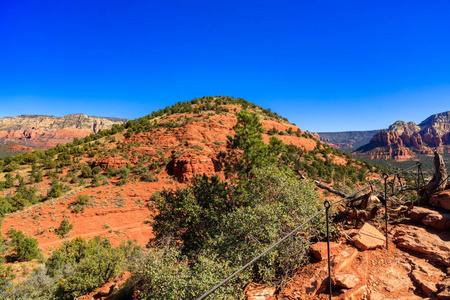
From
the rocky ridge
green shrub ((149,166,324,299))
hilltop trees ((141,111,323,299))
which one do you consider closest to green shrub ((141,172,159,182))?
hilltop trees ((141,111,323,299))

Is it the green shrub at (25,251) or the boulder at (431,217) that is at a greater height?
the boulder at (431,217)

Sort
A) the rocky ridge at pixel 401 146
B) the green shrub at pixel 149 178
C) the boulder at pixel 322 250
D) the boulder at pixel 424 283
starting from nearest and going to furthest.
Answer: the boulder at pixel 424 283, the boulder at pixel 322 250, the green shrub at pixel 149 178, the rocky ridge at pixel 401 146

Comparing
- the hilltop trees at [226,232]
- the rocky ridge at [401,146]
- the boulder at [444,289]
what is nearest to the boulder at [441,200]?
the boulder at [444,289]

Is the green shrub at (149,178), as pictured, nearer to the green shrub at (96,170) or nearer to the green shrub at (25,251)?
the green shrub at (96,170)

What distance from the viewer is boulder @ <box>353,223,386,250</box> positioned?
5.71 meters

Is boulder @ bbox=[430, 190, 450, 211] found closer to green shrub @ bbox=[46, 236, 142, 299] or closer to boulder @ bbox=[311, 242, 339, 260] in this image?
boulder @ bbox=[311, 242, 339, 260]

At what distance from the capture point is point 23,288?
9953 mm

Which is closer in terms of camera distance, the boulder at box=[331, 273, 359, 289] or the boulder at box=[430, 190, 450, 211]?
the boulder at box=[331, 273, 359, 289]

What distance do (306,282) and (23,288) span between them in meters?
12.8

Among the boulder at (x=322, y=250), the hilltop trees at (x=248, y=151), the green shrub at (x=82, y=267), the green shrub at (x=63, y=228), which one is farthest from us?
the green shrub at (x=63, y=228)

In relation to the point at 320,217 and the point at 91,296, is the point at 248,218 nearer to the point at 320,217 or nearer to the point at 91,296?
the point at 320,217

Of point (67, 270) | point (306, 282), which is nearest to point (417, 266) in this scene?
point (306, 282)

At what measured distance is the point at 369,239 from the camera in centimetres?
590

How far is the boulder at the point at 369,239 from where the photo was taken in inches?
225
